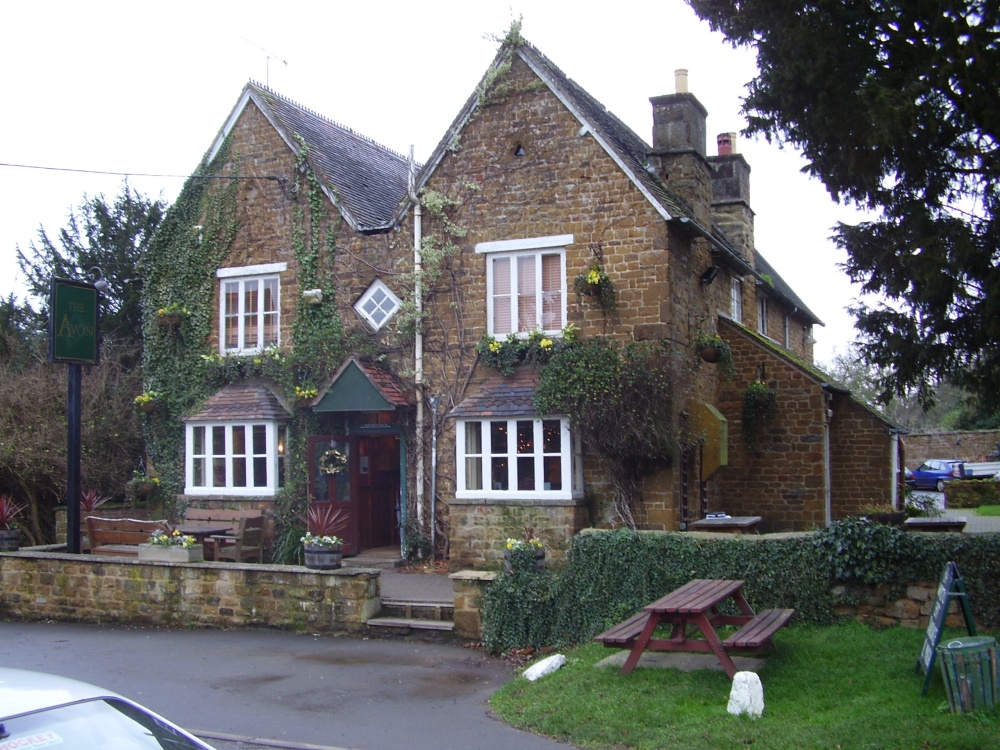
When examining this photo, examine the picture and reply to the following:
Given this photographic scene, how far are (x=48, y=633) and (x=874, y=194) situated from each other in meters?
12.0

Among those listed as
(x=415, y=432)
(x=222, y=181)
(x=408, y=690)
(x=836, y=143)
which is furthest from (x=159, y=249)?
(x=836, y=143)

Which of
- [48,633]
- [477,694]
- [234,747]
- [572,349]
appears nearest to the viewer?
[234,747]

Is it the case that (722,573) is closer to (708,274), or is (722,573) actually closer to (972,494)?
(708,274)

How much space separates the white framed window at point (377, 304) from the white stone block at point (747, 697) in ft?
36.0

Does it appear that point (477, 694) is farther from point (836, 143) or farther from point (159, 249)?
point (159, 249)

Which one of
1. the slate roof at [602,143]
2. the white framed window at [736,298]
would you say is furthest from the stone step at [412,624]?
the white framed window at [736,298]

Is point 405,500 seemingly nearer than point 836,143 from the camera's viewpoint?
No

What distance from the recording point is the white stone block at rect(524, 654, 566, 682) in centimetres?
1002

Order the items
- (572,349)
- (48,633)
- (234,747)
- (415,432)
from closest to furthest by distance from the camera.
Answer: (234,747) < (48,633) < (572,349) < (415,432)

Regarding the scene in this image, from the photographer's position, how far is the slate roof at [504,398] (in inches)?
629

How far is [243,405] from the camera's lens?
1833 cm

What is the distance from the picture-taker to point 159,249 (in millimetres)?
20109

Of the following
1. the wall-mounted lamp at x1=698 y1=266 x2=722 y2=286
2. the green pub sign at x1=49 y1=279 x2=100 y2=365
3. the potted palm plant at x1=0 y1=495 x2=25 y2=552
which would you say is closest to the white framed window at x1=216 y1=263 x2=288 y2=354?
the green pub sign at x1=49 y1=279 x2=100 y2=365

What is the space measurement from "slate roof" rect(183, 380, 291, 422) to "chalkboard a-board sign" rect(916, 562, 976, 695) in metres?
12.4
